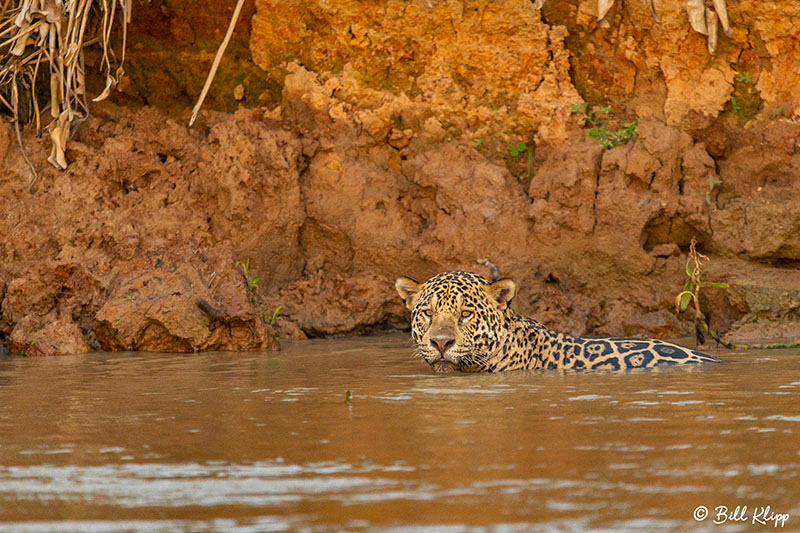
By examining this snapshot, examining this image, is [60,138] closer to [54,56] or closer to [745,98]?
[54,56]

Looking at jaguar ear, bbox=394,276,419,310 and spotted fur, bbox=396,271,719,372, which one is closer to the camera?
spotted fur, bbox=396,271,719,372

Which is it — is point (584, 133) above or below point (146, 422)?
above

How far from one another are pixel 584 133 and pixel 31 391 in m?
6.94

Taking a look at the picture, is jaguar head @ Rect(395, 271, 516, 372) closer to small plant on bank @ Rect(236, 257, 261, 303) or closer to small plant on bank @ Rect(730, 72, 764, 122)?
small plant on bank @ Rect(236, 257, 261, 303)

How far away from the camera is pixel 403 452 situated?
4035 mm

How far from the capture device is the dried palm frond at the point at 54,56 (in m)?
10.3

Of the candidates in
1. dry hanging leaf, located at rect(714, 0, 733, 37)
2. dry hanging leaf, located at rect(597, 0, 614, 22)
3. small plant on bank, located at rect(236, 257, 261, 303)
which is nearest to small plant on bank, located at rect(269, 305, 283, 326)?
small plant on bank, located at rect(236, 257, 261, 303)

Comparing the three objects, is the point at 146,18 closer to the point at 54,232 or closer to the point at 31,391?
the point at 54,232

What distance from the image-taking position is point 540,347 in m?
7.73

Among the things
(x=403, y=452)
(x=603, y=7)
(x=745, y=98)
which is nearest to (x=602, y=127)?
(x=603, y=7)

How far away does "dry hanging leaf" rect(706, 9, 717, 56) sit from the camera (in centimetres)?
1091

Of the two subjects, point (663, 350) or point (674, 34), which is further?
point (674, 34)

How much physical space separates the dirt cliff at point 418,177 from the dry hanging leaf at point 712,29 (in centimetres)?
26

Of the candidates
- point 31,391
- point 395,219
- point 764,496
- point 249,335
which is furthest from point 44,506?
point 395,219
